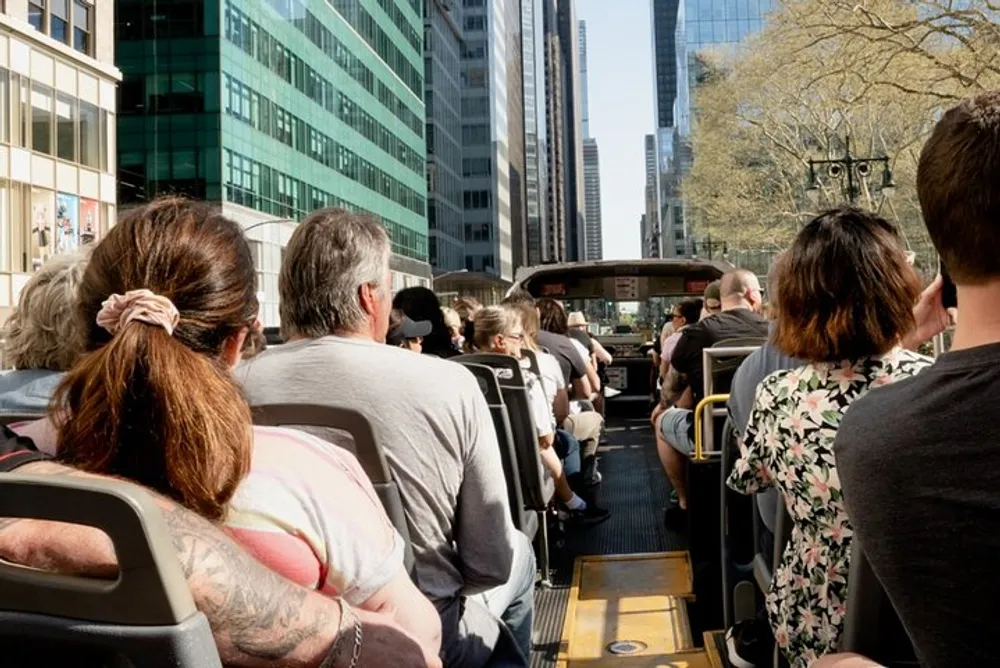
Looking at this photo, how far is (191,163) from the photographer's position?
43.4m

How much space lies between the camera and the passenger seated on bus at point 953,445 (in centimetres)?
138

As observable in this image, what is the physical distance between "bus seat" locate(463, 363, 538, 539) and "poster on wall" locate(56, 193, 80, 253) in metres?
33.1

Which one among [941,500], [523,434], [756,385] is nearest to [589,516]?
[523,434]

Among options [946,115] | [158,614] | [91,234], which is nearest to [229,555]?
[158,614]

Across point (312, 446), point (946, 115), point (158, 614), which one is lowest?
point (158, 614)

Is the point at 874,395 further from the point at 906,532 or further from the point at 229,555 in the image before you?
the point at 229,555

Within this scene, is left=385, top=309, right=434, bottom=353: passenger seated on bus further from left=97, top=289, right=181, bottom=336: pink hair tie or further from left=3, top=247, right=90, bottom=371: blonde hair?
left=97, top=289, right=181, bottom=336: pink hair tie

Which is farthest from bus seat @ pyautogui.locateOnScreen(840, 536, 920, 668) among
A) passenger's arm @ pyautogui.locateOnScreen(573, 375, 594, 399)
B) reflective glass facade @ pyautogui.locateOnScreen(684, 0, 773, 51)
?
reflective glass facade @ pyautogui.locateOnScreen(684, 0, 773, 51)

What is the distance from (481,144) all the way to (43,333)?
356ft

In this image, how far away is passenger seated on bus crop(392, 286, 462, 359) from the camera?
670cm

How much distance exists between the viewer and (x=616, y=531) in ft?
21.5

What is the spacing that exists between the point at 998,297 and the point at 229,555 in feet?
3.84

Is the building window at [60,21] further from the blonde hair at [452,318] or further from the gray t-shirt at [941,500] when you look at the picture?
the gray t-shirt at [941,500]

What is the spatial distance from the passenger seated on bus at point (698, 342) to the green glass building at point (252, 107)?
27657mm
